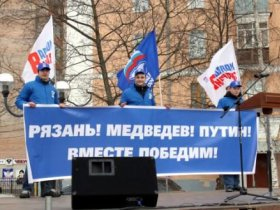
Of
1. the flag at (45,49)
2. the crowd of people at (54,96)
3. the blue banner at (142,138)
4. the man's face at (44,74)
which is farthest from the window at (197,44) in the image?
the man's face at (44,74)

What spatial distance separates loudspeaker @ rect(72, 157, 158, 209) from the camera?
20.8ft

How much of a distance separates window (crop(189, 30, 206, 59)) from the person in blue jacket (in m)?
14.0

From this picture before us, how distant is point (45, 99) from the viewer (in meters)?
8.12

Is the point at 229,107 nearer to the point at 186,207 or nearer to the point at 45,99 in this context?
the point at 186,207

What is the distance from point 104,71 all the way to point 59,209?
572 inches

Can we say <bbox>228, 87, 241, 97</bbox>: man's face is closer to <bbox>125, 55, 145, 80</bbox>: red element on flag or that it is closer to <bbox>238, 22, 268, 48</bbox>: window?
<bbox>125, 55, 145, 80</bbox>: red element on flag

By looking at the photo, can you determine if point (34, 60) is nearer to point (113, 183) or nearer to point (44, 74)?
point (44, 74)

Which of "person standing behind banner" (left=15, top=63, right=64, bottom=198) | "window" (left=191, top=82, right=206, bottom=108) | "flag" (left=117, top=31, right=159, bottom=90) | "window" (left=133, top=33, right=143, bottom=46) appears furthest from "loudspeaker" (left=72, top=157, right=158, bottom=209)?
"window" (left=191, top=82, right=206, bottom=108)

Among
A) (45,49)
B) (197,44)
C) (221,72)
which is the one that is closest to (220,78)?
(221,72)

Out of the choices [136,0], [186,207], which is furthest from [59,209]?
[136,0]

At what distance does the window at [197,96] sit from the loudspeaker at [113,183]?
16.6 metres

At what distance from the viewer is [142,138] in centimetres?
780

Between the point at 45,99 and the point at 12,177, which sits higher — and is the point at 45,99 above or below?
above

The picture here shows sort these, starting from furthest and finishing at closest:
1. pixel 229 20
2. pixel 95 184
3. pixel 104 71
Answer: pixel 229 20 < pixel 104 71 < pixel 95 184
